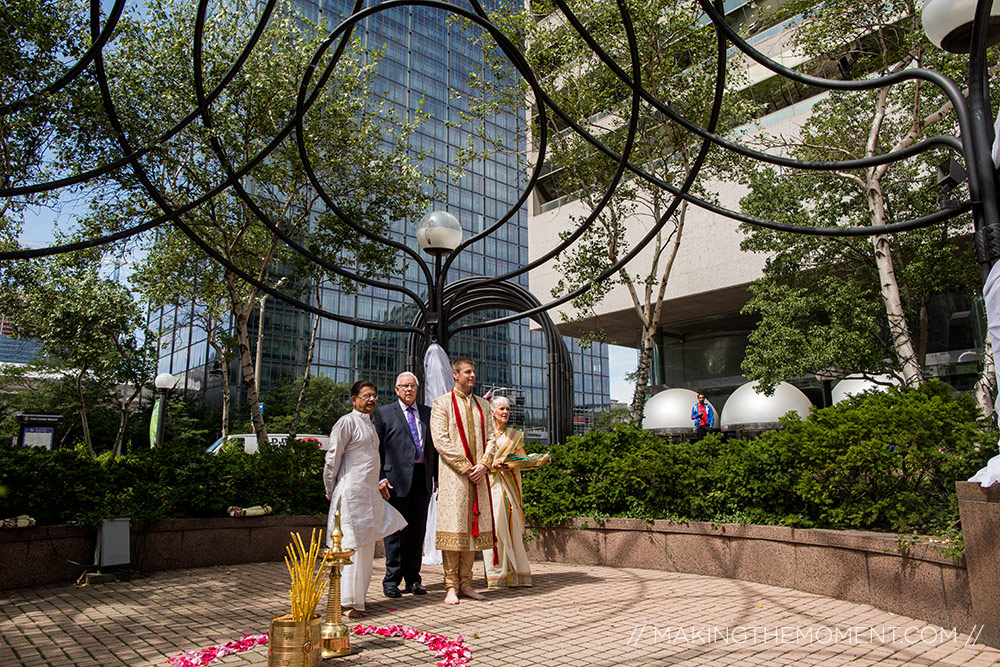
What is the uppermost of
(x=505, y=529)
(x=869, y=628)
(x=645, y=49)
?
(x=645, y=49)

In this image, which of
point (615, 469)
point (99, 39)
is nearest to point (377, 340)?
point (615, 469)

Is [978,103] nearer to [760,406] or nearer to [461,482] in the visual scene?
[461,482]

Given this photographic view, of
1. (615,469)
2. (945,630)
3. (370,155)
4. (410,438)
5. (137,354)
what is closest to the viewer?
(945,630)

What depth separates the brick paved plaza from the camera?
4207mm

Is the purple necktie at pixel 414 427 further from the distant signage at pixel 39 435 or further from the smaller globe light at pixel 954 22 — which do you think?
the distant signage at pixel 39 435

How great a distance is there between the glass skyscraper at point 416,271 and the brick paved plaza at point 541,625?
47.7 m

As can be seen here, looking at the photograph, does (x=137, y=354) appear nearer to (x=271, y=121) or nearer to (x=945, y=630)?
(x=271, y=121)

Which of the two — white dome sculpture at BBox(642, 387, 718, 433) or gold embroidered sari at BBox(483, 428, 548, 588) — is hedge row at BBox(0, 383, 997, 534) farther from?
white dome sculpture at BBox(642, 387, 718, 433)

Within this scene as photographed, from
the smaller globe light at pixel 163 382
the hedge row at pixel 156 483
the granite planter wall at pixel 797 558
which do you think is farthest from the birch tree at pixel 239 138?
the granite planter wall at pixel 797 558

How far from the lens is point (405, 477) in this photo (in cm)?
614

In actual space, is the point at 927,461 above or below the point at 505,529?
above

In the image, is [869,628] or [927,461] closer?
Result: [869,628]

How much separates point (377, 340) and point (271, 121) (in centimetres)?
5028

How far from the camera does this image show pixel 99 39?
3428mm
